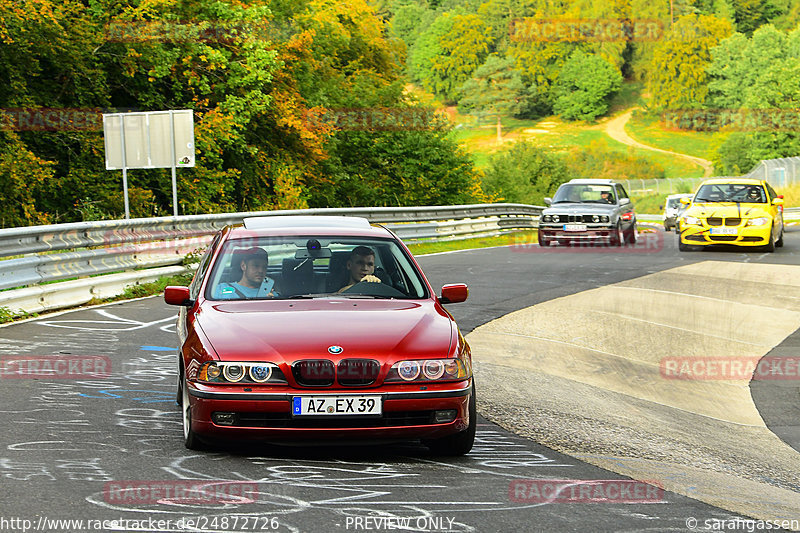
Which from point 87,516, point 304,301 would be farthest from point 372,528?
point 304,301

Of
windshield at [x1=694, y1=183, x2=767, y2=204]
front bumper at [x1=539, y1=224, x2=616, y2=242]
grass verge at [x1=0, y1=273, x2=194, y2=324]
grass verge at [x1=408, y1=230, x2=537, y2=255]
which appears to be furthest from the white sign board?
windshield at [x1=694, y1=183, x2=767, y2=204]

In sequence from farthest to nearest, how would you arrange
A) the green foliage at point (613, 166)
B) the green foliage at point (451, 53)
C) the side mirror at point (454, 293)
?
the green foliage at point (451, 53)
the green foliage at point (613, 166)
the side mirror at point (454, 293)

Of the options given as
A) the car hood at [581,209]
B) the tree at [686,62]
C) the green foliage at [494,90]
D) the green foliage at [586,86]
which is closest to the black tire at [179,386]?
the car hood at [581,209]

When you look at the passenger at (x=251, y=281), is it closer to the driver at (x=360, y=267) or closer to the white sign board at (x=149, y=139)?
the driver at (x=360, y=267)

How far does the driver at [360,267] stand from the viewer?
7203 millimetres

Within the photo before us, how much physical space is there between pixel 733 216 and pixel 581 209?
398 centimetres

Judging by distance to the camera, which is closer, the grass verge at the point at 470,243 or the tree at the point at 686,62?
the grass verge at the point at 470,243

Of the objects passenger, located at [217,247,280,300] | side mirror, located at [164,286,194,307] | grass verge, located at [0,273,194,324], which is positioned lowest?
grass verge, located at [0,273,194,324]

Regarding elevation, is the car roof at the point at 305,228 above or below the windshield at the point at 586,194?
above

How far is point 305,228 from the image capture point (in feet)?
24.7

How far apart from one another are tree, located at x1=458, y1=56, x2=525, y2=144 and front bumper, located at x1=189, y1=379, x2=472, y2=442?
6349 inches

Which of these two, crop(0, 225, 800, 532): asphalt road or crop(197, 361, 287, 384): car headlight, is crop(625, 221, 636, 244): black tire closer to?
crop(0, 225, 800, 532): asphalt road

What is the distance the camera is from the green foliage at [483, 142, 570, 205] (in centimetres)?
6831

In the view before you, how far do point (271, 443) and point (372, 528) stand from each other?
1475 mm
